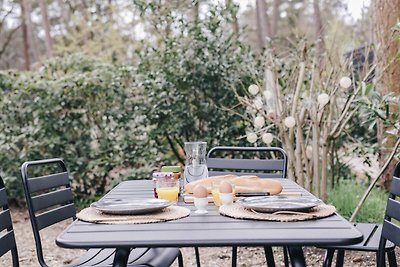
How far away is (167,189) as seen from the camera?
189 centimetres

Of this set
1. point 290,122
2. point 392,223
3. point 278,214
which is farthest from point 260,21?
point 278,214

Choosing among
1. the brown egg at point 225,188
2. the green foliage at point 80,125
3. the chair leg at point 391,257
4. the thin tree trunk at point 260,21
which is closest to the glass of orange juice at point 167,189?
the brown egg at point 225,188

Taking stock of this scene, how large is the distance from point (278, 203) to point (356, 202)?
250cm

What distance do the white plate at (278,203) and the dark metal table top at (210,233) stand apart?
9 centimetres

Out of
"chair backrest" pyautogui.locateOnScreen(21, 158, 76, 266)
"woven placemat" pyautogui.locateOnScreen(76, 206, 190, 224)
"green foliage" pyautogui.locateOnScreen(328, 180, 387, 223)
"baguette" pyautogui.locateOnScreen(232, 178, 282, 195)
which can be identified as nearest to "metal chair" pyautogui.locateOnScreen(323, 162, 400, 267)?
"baguette" pyautogui.locateOnScreen(232, 178, 282, 195)

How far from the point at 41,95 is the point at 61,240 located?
3797mm

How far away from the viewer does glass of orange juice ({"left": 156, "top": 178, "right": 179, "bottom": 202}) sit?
1.89 m

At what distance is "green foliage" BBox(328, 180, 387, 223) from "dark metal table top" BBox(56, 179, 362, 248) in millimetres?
2432

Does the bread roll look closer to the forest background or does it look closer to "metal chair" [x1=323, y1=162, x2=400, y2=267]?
"metal chair" [x1=323, y1=162, x2=400, y2=267]

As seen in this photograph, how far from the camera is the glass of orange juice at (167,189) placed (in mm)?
1891

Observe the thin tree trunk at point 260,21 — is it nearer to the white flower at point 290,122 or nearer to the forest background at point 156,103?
the forest background at point 156,103

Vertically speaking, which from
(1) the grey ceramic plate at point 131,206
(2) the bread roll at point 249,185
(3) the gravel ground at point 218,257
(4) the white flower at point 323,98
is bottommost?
(3) the gravel ground at point 218,257

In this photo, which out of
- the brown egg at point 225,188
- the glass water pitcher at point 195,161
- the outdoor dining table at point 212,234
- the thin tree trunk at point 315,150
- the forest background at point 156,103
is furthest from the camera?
the forest background at point 156,103

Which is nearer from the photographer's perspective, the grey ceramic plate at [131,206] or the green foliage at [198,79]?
the grey ceramic plate at [131,206]
